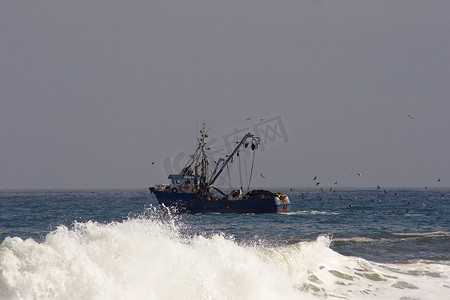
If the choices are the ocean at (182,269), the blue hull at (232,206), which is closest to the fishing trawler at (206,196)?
the blue hull at (232,206)

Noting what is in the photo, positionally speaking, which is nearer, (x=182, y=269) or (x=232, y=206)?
(x=182, y=269)

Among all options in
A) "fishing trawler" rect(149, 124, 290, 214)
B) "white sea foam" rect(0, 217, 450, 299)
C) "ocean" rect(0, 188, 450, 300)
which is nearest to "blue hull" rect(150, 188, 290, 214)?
"fishing trawler" rect(149, 124, 290, 214)

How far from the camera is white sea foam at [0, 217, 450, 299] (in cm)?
Answer: 1350

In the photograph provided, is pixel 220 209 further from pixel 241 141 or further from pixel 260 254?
pixel 260 254

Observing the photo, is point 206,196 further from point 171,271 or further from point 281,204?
point 171,271

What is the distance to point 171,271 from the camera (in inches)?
628

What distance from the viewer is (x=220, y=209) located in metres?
65.1

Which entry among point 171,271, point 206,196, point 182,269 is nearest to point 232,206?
point 206,196

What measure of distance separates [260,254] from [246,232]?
64.2ft

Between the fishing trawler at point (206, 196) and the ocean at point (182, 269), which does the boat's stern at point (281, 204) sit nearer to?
the fishing trawler at point (206, 196)

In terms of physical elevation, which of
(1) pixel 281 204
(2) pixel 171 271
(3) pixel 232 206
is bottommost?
(2) pixel 171 271

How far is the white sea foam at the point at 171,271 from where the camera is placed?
13500 mm

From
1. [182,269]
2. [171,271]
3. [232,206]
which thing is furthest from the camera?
[232,206]

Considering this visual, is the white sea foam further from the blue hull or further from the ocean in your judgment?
the blue hull
